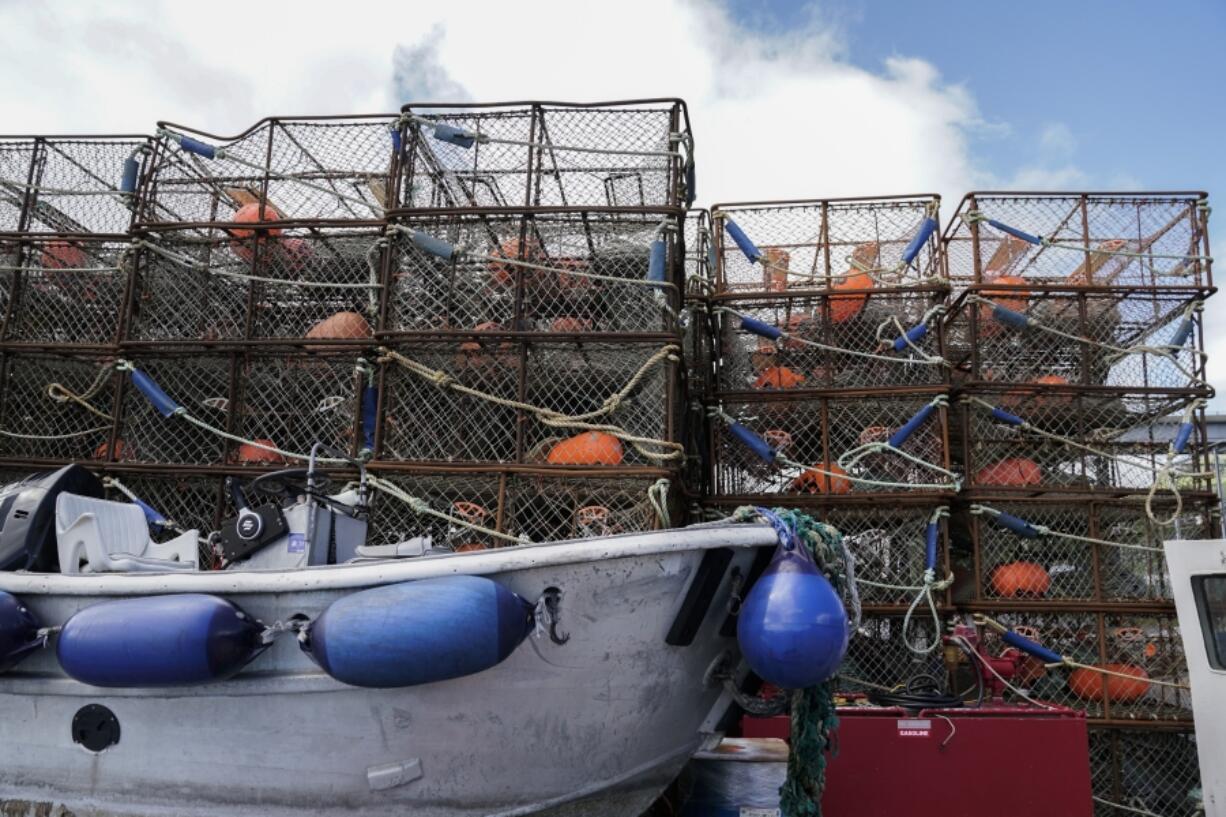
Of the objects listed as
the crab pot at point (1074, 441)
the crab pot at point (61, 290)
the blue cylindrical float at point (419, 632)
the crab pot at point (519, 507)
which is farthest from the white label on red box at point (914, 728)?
the crab pot at point (61, 290)

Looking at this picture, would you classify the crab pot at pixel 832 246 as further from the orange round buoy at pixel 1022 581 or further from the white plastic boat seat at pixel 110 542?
the white plastic boat seat at pixel 110 542

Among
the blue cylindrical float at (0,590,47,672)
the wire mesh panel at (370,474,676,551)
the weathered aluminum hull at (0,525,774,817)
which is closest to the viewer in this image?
the weathered aluminum hull at (0,525,774,817)

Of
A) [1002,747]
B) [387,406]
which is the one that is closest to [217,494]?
[387,406]

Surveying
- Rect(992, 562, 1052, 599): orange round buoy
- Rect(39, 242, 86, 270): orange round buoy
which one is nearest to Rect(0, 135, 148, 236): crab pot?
Rect(39, 242, 86, 270): orange round buoy

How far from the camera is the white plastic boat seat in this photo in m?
4.33

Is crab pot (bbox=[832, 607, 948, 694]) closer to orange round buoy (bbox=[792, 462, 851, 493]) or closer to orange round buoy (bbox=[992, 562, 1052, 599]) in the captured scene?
orange round buoy (bbox=[992, 562, 1052, 599])

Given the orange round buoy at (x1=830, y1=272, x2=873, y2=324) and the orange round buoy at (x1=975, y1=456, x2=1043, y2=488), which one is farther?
the orange round buoy at (x1=830, y1=272, x2=873, y2=324)

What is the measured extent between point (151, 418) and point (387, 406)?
5.50ft

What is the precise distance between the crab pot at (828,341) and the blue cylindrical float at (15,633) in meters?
4.54

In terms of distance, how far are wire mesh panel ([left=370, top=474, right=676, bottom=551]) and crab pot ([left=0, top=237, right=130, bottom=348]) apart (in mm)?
2551

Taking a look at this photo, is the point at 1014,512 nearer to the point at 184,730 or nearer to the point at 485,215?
the point at 485,215

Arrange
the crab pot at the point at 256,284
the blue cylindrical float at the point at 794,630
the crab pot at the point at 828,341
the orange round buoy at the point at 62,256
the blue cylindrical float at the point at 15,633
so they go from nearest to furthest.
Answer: the blue cylindrical float at the point at 794,630
the blue cylindrical float at the point at 15,633
the crab pot at the point at 256,284
the orange round buoy at the point at 62,256
the crab pot at the point at 828,341

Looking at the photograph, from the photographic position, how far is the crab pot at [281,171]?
6227 millimetres

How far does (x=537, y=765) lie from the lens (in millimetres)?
3807
